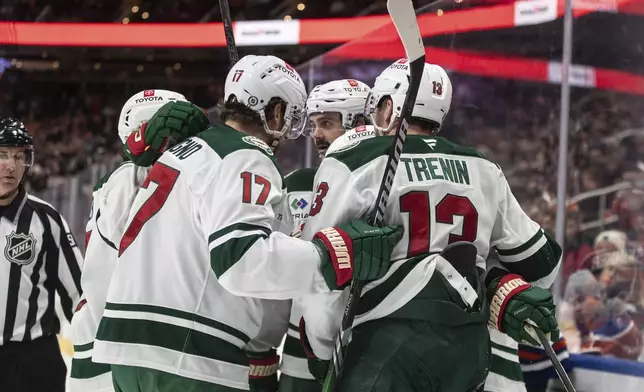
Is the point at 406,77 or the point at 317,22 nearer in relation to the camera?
the point at 406,77

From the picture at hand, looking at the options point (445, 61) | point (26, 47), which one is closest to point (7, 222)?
point (445, 61)

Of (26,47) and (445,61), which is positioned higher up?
(26,47)

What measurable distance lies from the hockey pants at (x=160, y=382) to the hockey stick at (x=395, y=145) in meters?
0.24

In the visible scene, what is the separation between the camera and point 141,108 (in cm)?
286

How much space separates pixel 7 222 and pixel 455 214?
1791 millimetres

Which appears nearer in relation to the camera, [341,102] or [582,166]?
[341,102]

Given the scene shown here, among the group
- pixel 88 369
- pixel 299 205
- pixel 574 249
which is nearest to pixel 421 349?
pixel 299 205

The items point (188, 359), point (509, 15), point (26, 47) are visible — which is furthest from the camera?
point (26, 47)

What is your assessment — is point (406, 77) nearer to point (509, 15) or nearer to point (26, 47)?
point (509, 15)

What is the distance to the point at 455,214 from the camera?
6.57ft

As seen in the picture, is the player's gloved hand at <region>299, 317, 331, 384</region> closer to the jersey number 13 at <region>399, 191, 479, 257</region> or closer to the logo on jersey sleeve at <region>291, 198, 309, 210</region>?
the jersey number 13 at <region>399, 191, 479, 257</region>

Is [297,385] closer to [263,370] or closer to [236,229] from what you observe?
[263,370]

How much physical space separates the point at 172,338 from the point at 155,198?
0.98ft

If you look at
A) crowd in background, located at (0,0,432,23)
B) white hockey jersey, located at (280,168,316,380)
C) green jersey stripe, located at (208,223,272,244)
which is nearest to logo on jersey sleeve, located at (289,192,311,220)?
white hockey jersey, located at (280,168,316,380)
